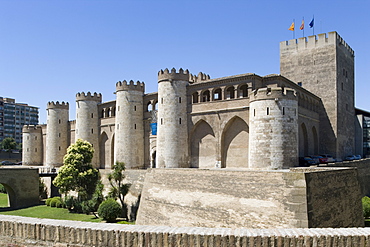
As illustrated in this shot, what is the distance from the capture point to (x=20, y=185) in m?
32.0

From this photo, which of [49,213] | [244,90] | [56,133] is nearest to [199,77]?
[244,90]

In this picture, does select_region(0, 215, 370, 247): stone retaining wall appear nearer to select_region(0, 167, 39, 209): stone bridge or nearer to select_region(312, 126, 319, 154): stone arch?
select_region(0, 167, 39, 209): stone bridge

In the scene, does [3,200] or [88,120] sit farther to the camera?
[88,120]

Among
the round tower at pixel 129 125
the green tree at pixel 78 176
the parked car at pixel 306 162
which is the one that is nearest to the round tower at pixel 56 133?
the round tower at pixel 129 125

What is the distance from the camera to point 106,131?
39781 mm

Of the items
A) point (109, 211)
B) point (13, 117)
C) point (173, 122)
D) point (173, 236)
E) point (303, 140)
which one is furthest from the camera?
point (13, 117)

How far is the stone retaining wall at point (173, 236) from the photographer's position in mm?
5180

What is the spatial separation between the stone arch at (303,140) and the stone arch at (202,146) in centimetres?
818

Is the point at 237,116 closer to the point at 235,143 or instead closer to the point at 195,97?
the point at 235,143

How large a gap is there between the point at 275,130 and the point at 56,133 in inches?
1315

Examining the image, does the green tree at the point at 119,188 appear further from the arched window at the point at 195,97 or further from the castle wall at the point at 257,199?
the arched window at the point at 195,97

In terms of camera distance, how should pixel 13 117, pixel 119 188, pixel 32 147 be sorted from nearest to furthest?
pixel 119 188 < pixel 32 147 < pixel 13 117

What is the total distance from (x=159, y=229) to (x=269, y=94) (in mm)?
18960

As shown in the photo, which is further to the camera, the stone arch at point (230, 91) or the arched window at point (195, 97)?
the arched window at point (195, 97)
